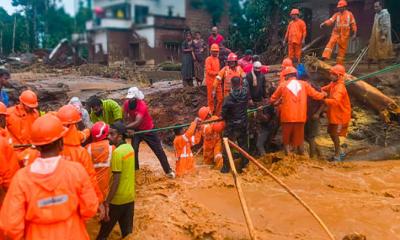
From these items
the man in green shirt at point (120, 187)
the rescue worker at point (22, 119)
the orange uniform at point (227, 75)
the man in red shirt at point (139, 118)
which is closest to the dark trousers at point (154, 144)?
the man in red shirt at point (139, 118)

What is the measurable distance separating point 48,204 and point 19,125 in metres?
3.42

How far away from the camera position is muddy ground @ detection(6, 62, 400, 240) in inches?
192

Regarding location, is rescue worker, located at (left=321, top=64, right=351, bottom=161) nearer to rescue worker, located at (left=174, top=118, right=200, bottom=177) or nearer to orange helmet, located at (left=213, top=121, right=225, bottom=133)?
orange helmet, located at (left=213, top=121, right=225, bottom=133)

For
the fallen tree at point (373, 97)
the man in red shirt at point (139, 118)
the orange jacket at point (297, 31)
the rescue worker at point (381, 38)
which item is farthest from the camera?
the orange jacket at point (297, 31)

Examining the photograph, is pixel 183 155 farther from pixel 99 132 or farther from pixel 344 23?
pixel 344 23

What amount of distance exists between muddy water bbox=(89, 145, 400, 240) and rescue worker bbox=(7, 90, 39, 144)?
5.97 ft

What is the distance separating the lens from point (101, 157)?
4.51 m

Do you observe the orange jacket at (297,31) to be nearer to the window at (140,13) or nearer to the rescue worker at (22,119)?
the rescue worker at (22,119)

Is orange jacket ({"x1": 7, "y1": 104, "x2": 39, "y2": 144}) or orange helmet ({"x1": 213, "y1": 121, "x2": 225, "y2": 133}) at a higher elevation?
orange jacket ({"x1": 7, "y1": 104, "x2": 39, "y2": 144})

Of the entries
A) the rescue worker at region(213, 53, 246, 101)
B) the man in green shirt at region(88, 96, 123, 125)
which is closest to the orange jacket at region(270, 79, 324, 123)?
the rescue worker at region(213, 53, 246, 101)

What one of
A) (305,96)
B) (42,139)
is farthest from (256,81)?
(42,139)

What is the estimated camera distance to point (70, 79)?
16734mm

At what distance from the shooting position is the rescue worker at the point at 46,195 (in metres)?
2.93

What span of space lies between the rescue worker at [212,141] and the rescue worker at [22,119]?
123 inches
